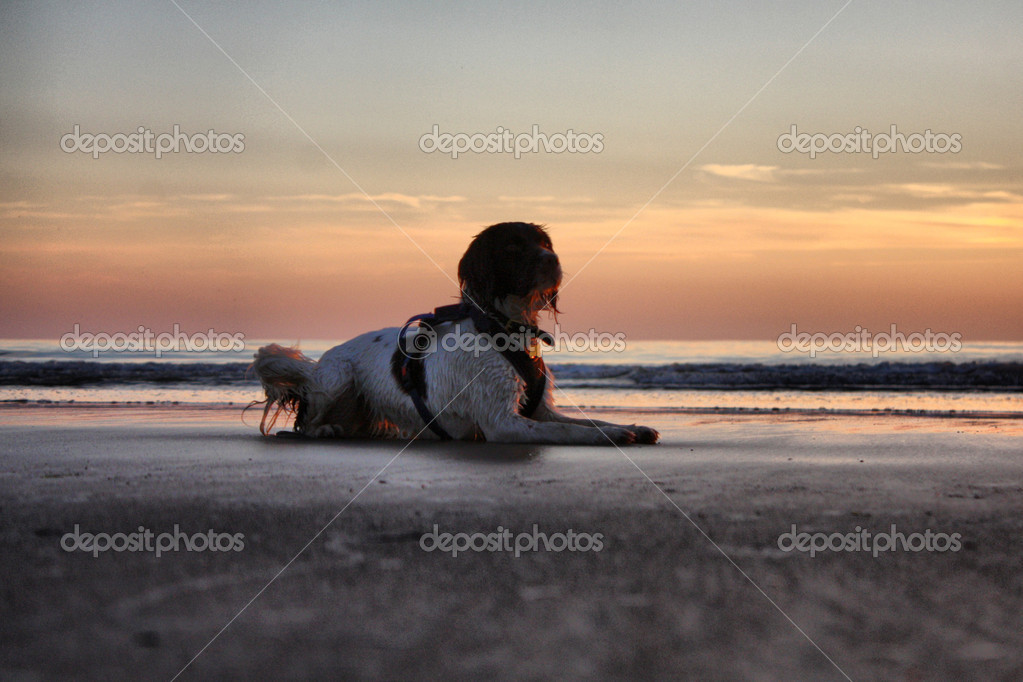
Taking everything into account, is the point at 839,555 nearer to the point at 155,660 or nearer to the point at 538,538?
the point at 538,538

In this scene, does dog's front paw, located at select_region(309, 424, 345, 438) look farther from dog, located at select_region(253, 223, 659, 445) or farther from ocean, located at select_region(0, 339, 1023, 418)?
ocean, located at select_region(0, 339, 1023, 418)

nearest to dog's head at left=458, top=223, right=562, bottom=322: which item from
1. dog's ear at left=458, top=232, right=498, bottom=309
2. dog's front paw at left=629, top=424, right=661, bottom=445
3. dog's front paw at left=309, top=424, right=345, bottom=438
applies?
dog's ear at left=458, top=232, right=498, bottom=309

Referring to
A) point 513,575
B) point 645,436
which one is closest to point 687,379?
point 645,436

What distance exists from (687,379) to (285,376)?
8794 mm

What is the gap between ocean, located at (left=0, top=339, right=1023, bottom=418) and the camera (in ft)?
33.4

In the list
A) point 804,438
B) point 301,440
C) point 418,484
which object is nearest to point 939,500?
point 418,484

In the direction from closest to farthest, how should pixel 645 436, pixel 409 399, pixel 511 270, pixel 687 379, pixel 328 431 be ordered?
1. pixel 645 436
2. pixel 511 270
3. pixel 409 399
4. pixel 328 431
5. pixel 687 379

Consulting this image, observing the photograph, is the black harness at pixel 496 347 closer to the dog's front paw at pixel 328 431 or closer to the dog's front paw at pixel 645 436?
the dog's front paw at pixel 328 431

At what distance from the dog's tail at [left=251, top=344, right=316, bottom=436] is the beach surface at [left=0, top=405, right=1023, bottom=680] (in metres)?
2.06

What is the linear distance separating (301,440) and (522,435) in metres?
1.57

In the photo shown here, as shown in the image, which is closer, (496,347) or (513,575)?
(513,575)

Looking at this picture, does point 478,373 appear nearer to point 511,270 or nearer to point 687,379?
point 511,270

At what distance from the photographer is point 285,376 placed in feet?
21.9

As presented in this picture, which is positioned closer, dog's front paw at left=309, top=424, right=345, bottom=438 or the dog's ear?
the dog's ear
